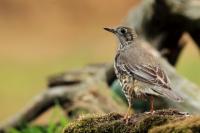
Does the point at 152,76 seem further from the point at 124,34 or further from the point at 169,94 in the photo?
the point at 124,34

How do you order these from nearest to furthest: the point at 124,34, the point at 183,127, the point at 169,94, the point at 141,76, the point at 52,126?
the point at 183,127 < the point at 169,94 < the point at 141,76 < the point at 124,34 < the point at 52,126

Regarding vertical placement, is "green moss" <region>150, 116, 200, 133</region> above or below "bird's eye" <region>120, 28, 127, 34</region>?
below

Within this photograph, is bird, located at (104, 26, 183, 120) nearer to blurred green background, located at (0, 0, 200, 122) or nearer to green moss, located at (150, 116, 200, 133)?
green moss, located at (150, 116, 200, 133)

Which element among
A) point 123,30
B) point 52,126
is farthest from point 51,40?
point 123,30

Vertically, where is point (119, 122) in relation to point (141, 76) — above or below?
below

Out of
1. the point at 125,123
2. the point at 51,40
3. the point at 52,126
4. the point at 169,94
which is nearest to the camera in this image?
the point at 125,123

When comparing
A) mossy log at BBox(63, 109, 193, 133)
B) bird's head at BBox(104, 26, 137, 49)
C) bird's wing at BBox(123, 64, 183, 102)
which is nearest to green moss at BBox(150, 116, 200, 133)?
mossy log at BBox(63, 109, 193, 133)

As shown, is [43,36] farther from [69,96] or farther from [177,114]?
[177,114]
